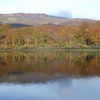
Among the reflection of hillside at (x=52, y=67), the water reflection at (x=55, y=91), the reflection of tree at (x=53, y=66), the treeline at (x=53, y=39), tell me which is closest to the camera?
the water reflection at (x=55, y=91)

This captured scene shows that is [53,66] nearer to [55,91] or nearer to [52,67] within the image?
[52,67]

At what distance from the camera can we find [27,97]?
10797mm

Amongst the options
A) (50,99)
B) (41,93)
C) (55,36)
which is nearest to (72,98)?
(50,99)

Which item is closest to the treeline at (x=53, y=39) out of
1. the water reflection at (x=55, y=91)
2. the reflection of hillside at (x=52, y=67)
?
the reflection of hillside at (x=52, y=67)

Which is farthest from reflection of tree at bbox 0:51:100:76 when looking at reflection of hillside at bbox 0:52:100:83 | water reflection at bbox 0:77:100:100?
water reflection at bbox 0:77:100:100

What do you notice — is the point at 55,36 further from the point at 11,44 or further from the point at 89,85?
the point at 89,85

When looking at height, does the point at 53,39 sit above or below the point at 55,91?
below

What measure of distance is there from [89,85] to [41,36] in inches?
1722

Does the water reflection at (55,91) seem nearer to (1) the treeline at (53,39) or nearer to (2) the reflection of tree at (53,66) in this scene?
(2) the reflection of tree at (53,66)

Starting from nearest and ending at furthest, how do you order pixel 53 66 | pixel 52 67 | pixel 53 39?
pixel 52 67 < pixel 53 66 < pixel 53 39

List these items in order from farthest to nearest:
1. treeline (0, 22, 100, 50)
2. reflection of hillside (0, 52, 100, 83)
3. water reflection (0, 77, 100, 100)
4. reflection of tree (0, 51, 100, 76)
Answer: treeline (0, 22, 100, 50) → reflection of tree (0, 51, 100, 76) → reflection of hillside (0, 52, 100, 83) → water reflection (0, 77, 100, 100)

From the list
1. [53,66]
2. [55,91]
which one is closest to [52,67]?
[53,66]

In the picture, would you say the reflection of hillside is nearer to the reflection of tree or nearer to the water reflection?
the reflection of tree

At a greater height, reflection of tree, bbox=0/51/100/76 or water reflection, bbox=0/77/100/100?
water reflection, bbox=0/77/100/100
